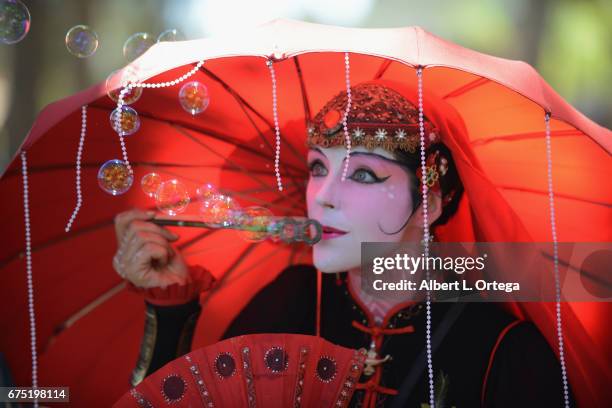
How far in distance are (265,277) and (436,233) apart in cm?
84

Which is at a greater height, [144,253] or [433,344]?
[144,253]

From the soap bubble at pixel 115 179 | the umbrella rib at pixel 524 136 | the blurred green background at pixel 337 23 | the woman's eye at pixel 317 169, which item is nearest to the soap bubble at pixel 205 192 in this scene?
the soap bubble at pixel 115 179

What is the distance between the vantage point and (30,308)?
295cm

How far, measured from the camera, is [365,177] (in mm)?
2744

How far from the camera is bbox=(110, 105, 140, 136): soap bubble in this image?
2.64m

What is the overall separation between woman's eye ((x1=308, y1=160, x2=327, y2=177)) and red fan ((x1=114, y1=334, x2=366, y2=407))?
685 mm

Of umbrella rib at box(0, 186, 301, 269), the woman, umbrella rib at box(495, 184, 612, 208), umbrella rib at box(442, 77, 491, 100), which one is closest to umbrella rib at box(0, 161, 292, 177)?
umbrella rib at box(0, 186, 301, 269)

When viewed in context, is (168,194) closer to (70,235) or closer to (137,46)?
(70,235)

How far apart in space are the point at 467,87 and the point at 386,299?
0.84 meters

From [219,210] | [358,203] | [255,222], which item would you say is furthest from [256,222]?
[358,203]

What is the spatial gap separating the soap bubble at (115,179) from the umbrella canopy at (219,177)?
0.58 ft

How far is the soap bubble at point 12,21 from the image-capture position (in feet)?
10.4

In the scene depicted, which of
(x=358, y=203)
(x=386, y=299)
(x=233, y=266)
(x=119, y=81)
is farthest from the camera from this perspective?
(x=233, y=266)

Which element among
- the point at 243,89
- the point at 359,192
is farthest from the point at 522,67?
the point at 243,89
